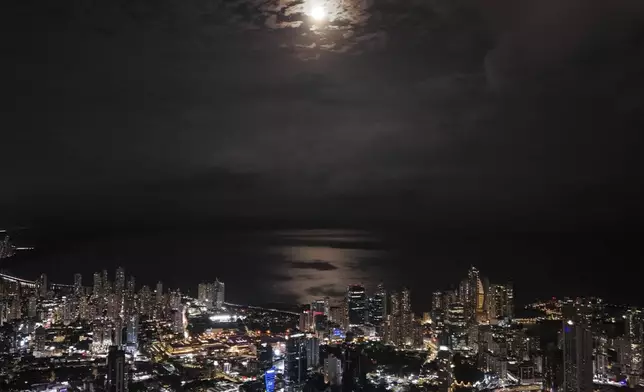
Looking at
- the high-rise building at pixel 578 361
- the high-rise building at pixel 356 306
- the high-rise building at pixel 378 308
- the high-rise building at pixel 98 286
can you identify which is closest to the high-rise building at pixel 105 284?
the high-rise building at pixel 98 286

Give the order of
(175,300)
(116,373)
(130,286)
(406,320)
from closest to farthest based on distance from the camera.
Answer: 1. (116,373)
2. (406,320)
3. (175,300)
4. (130,286)

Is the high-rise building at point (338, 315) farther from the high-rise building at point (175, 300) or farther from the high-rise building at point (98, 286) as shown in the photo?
the high-rise building at point (98, 286)

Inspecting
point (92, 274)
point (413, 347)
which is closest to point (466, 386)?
point (413, 347)

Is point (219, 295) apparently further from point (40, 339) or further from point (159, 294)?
point (40, 339)

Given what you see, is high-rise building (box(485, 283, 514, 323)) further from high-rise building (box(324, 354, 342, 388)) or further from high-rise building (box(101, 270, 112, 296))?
high-rise building (box(101, 270, 112, 296))

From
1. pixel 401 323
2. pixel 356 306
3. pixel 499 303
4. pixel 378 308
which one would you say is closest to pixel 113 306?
pixel 356 306

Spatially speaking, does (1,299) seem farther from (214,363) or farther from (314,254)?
(314,254)

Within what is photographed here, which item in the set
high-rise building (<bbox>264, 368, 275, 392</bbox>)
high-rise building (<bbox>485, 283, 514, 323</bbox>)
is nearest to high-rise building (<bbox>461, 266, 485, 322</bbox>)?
high-rise building (<bbox>485, 283, 514, 323</bbox>)
